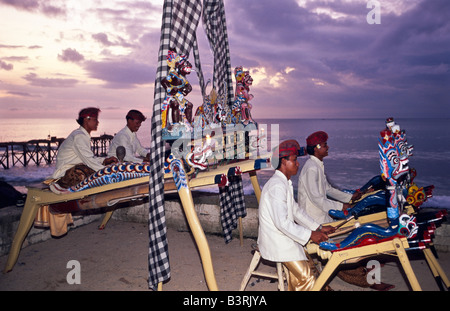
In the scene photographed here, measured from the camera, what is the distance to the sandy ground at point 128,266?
4.76 m

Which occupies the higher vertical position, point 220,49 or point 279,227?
point 220,49

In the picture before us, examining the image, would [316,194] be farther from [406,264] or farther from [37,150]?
[37,150]

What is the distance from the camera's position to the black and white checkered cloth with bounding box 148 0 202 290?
3.95 m

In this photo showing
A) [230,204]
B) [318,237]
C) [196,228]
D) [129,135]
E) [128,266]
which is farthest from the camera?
[129,135]

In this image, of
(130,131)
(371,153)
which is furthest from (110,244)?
(371,153)

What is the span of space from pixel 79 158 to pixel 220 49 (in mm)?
3274

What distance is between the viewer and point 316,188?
4949 mm

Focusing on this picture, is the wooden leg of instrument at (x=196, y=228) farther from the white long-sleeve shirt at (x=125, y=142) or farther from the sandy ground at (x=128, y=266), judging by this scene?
the white long-sleeve shirt at (x=125, y=142)

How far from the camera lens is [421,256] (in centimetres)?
540

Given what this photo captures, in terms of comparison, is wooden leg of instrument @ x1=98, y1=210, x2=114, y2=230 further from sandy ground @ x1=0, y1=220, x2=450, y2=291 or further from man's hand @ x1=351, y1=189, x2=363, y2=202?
man's hand @ x1=351, y1=189, x2=363, y2=202

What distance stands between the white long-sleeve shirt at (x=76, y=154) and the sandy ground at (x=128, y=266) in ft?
5.48

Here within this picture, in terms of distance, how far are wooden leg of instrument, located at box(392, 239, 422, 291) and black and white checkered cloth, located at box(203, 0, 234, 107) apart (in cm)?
357

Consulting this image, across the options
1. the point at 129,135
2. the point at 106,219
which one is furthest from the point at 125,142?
the point at 106,219

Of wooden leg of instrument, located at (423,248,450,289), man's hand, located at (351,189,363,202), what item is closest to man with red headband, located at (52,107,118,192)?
man's hand, located at (351,189,363,202)
